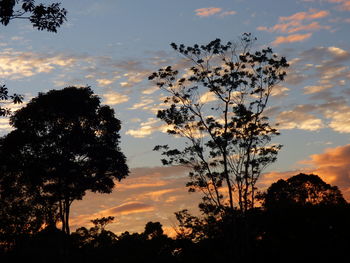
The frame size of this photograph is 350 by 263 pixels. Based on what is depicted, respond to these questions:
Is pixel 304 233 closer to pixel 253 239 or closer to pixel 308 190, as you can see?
pixel 253 239

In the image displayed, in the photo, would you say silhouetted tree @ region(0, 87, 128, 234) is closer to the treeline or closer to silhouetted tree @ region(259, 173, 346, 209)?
the treeline

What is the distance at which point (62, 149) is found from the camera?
3322 cm

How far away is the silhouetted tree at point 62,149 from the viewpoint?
3266 cm

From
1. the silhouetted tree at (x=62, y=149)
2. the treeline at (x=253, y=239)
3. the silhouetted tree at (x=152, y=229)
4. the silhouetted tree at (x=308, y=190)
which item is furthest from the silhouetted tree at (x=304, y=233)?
the silhouetted tree at (x=152, y=229)

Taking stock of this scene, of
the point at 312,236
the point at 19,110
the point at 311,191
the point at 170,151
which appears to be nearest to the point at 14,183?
the point at 19,110

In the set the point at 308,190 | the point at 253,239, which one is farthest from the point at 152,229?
the point at 253,239

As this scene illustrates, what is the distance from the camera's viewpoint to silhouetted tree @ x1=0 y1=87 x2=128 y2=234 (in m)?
32.7

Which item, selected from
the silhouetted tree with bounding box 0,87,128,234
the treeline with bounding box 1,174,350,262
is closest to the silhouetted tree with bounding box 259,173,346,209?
the treeline with bounding box 1,174,350,262

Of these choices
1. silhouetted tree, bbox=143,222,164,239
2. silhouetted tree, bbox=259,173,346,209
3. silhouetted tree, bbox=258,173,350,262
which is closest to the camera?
silhouetted tree, bbox=258,173,350,262

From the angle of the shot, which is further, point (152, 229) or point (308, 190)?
point (152, 229)

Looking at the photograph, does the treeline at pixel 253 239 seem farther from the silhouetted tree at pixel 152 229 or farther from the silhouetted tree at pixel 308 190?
the silhouetted tree at pixel 152 229

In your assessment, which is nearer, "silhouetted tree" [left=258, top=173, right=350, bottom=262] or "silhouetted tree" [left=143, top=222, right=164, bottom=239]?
"silhouetted tree" [left=258, top=173, right=350, bottom=262]

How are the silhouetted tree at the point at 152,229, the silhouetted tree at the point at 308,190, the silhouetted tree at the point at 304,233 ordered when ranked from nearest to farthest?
the silhouetted tree at the point at 304,233 → the silhouetted tree at the point at 308,190 → the silhouetted tree at the point at 152,229

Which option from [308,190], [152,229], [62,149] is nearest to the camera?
[62,149]
